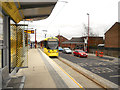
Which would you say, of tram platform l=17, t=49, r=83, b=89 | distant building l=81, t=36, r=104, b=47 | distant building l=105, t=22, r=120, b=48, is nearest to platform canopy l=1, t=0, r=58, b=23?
tram platform l=17, t=49, r=83, b=89

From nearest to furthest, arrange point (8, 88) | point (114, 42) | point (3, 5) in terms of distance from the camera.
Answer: point (3, 5), point (8, 88), point (114, 42)

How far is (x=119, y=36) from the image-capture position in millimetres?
26766

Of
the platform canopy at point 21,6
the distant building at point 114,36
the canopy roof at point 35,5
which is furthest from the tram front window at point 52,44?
the distant building at point 114,36

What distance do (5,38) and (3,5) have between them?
156cm

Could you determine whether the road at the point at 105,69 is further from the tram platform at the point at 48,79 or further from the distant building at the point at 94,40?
the distant building at the point at 94,40

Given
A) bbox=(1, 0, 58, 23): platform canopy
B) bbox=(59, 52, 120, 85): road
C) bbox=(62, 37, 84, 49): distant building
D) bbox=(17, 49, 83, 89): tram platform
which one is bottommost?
bbox=(59, 52, 120, 85): road

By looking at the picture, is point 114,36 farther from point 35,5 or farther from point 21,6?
point 21,6

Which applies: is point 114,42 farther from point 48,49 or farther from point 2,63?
point 2,63

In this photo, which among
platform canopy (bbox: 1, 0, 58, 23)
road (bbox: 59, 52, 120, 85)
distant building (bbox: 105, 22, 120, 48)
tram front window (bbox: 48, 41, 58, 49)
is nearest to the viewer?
platform canopy (bbox: 1, 0, 58, 23)

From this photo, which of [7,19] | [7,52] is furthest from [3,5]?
[7,52]

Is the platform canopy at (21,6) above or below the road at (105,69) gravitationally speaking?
above

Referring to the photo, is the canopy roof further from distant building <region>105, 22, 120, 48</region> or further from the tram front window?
distant building <region>105, 22, 120, 48</region>

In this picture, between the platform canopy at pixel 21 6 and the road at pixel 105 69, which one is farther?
the road at pixel 105 69

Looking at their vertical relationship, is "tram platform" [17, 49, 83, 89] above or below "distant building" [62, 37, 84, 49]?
below
